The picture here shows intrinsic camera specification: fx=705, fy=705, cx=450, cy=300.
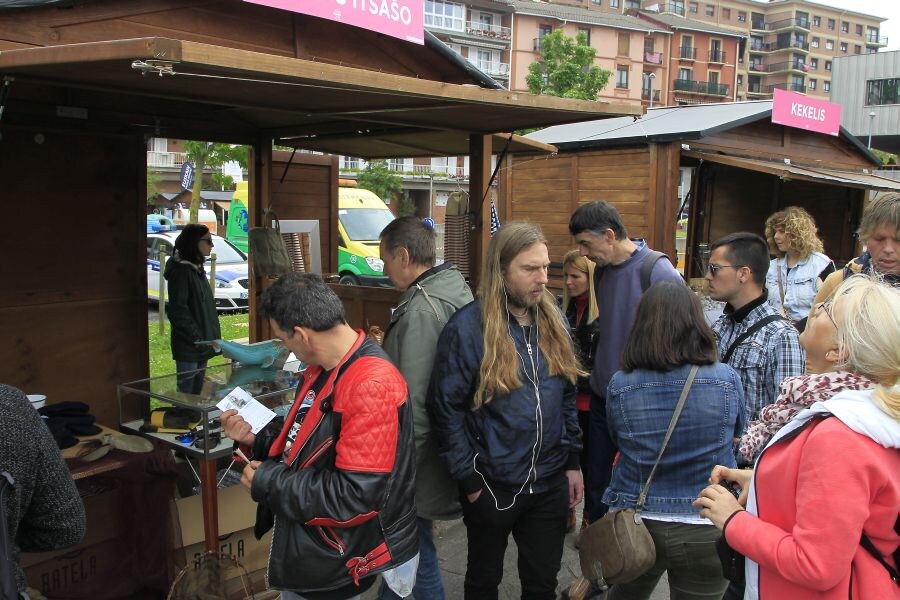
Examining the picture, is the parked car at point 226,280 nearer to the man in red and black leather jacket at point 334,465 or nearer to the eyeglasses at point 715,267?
the eyeglasses at point 715,267

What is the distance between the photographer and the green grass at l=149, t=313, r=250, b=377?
26.4 feet

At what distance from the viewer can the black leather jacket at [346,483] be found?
2047 mm

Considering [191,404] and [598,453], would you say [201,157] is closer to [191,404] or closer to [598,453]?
[191,404]

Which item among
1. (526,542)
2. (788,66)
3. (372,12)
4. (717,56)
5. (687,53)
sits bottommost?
(526,542)

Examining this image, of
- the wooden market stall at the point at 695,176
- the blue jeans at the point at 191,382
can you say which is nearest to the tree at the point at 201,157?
the wooden market stall at the point at 695,176

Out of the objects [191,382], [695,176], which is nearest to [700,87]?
[695,176]

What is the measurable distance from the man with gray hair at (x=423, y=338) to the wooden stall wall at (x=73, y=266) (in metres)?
2.49

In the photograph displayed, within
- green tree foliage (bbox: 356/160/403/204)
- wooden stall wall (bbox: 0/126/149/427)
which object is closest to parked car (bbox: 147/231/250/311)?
wooden stall wall (bbox: 0/126/149/427)

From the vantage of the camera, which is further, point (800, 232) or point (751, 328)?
point (800, 232)

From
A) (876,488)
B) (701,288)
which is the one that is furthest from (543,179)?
(876,488)

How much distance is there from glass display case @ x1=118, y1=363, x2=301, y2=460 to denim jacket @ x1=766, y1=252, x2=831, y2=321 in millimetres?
3751

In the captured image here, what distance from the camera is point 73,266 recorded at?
14.4 ft

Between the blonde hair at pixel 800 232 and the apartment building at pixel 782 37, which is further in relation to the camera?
→ the apartment building at pixel 782 37

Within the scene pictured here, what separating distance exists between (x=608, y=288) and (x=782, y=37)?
9226 centimetres
